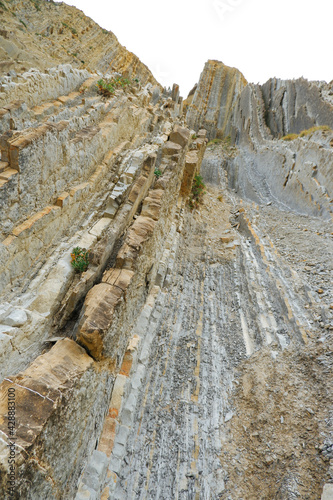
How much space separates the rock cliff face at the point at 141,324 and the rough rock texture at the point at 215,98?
22594 mm

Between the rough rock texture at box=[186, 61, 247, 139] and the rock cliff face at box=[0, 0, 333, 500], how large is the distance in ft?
74.1

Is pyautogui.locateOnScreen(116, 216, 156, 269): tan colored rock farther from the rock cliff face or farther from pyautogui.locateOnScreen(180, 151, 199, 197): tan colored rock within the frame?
pyautogui.locateOnScreen(180, 151, 199, 197): tan colored rock

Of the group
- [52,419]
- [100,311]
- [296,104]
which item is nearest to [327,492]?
[52,419]

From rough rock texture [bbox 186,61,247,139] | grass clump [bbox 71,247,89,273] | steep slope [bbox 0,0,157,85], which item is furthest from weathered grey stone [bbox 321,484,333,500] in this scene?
rough rock texture [bbox 186,61,247,139]

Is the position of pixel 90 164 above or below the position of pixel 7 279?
above

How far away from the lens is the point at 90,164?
838 cm

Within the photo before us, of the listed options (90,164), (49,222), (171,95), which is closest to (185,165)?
(90,164)

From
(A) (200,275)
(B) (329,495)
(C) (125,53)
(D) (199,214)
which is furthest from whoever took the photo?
(C) (125,53)

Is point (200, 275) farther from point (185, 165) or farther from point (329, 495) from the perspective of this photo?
point (185, 165)

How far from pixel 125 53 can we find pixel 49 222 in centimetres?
3423

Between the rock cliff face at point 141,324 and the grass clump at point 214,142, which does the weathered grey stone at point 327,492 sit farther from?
the grass clump at point 214,142

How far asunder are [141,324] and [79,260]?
2162 millimetres

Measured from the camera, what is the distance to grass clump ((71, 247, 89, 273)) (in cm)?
602

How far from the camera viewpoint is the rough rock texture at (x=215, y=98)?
3180cm
